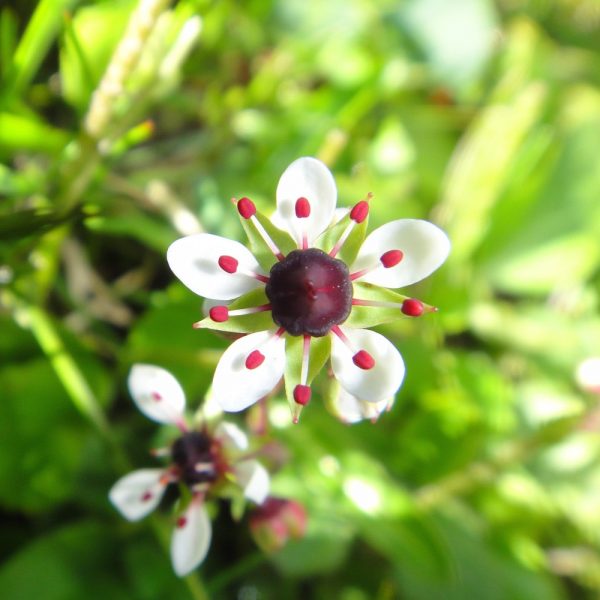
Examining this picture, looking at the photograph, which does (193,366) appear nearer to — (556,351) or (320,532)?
(320,532)

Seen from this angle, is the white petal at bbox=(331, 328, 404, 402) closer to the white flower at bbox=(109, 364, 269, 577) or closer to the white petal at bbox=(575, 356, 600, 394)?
the white flower at bbox=(109, 364, 269, 577)

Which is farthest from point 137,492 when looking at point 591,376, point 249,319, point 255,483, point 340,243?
point 591,376

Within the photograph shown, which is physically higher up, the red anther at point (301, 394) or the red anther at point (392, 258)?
the red anther at point (392, 258)

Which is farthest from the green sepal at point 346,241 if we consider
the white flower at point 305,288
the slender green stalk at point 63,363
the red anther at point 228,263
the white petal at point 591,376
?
the white petal at point 591,376

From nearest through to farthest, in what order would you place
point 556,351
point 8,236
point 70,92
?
1. point 8,236
2. point 70,92
3. point 556,351

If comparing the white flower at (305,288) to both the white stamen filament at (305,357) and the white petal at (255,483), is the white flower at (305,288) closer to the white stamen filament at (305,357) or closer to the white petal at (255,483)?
the white stamen filament at (305,357)

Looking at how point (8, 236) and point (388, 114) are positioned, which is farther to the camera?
point (388, 114)

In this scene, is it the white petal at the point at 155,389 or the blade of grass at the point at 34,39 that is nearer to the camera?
A: the white petal at the point at 155,389

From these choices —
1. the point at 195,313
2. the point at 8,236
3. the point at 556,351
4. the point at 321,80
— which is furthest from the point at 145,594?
the point at 321,80

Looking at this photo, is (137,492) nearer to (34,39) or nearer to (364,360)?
(364,360)
